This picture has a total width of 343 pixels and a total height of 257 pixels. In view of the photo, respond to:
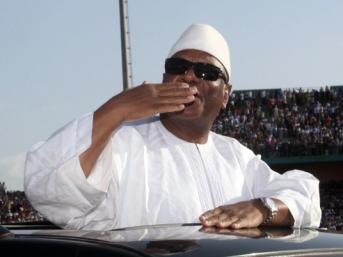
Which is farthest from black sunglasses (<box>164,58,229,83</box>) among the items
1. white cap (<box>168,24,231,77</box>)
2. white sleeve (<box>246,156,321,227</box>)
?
white sleeve (<box>246,156,321,227</box>)

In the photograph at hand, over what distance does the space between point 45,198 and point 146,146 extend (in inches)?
25.0

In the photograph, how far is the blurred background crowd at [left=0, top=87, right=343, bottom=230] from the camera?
34.6m

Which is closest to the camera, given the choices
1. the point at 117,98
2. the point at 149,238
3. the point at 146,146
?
the point at 149,238

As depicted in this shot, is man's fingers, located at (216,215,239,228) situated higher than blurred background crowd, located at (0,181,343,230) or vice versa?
man's fingers, located at (216,215,239,228)

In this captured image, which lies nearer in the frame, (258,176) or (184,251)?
(184,251)

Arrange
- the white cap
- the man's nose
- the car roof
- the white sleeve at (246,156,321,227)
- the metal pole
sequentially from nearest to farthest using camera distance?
the car roof, the white sleeve at (246,156,321,227), the man's nose, the white cap, the metal pole

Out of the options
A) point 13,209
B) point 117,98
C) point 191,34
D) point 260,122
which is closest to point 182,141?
point 191,34

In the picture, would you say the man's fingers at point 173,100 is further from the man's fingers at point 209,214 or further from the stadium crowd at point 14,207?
the stadium crowd at point 14,207

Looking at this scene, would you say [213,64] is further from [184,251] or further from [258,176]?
[184,251]

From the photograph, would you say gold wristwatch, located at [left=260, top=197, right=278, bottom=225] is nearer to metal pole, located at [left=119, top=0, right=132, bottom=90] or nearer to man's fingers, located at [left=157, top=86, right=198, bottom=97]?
man's fingers, located at [left=157, top=86, right=198, bottom=97]

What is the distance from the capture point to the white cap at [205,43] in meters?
4.00

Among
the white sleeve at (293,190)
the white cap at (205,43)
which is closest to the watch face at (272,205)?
the white sleeve at (293,190)

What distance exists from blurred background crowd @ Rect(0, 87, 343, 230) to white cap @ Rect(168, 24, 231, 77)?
29.3 m

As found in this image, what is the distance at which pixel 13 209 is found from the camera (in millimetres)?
27141
